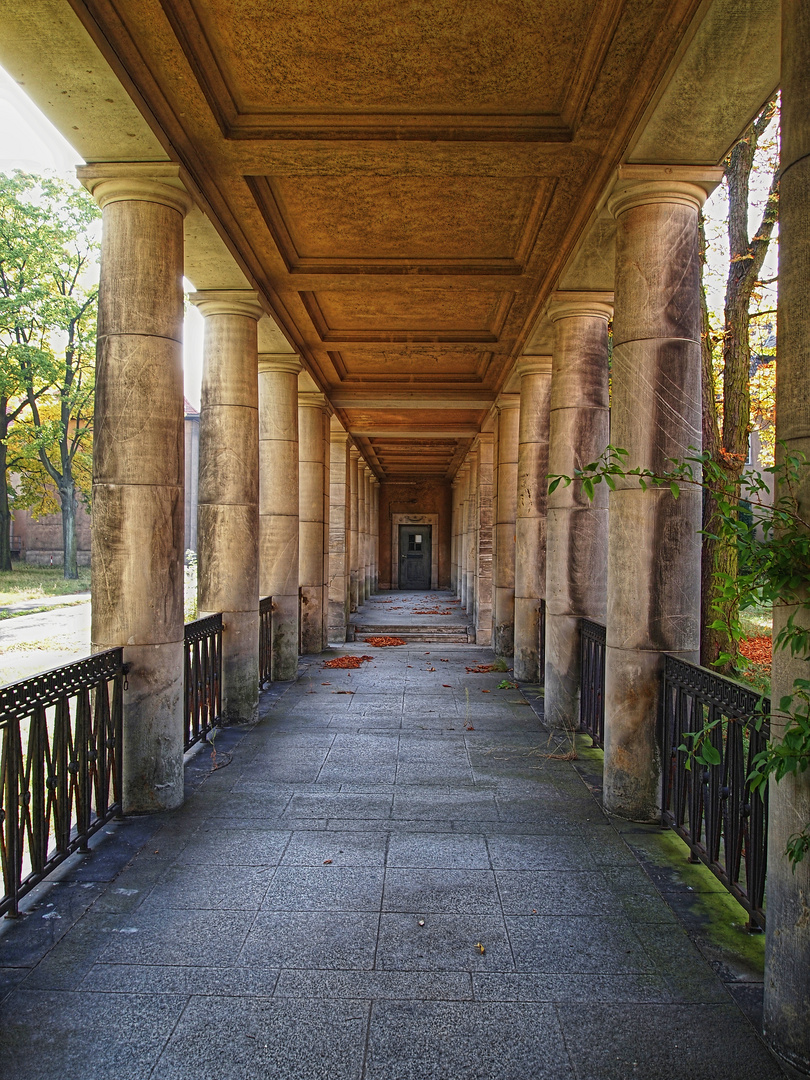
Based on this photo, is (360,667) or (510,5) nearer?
(510,5)

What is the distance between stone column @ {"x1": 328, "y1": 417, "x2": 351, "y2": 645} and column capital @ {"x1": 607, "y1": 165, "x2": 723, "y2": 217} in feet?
33.9

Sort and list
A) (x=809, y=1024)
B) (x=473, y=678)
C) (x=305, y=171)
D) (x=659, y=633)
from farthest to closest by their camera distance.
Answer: (x=473, y=678) < (x=305, y=171) < (x=659, y=633) < (x=809, y=1024)

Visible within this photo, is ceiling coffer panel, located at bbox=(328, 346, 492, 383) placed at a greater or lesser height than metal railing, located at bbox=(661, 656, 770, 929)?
greater

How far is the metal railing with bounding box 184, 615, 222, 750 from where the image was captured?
595cm

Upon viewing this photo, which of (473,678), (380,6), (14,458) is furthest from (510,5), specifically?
(14,458)

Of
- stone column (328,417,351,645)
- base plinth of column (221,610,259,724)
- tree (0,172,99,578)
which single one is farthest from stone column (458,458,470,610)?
tree (0,172,99,578)

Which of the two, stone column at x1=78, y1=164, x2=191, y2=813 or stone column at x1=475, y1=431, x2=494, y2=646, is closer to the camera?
stone column at x1=78, y1=164, x2=191, y2=813

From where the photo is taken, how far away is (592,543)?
6996 millimetres

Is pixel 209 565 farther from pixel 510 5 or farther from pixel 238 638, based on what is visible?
pixel 510 5

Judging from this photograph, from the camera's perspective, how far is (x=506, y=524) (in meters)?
11.7

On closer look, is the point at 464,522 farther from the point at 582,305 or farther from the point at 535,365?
the point at 582,305

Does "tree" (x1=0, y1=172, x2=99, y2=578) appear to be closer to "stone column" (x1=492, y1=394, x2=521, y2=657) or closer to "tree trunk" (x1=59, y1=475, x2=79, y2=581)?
"tree trunk" (x1=59, y1=475, x2=79, y2=581)

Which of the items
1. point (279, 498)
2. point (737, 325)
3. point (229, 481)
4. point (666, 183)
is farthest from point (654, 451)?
point (737, 325)

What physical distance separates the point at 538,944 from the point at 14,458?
2716 cm
